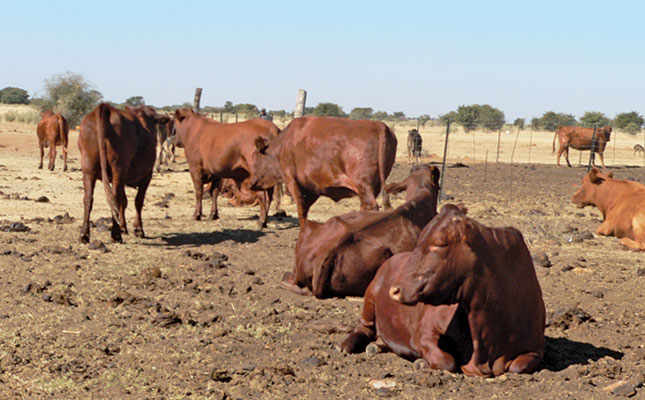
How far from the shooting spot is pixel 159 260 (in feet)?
30.8

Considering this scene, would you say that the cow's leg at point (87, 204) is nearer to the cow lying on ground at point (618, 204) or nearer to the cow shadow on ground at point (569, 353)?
the cow shadow on ground at point (569, 353)

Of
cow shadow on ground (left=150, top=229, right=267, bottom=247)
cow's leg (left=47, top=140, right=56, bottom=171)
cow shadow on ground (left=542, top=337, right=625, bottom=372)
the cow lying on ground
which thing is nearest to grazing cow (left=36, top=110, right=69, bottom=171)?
cow's leg (left=47, top=140, right=56, bottom=171)

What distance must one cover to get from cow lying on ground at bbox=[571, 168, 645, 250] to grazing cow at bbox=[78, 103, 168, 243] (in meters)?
6.70

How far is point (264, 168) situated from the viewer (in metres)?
11.7

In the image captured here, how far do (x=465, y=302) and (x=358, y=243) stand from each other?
247 centimetres

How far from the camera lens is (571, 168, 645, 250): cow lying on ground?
36.3ft

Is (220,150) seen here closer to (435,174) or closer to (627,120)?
(435,174)

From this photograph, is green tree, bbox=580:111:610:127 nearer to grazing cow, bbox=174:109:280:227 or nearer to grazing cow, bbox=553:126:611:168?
grazing cow, bbox=553:126:611:168

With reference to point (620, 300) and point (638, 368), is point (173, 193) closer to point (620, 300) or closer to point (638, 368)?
point (620, 300)

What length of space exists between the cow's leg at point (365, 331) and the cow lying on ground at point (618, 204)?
20.6ft

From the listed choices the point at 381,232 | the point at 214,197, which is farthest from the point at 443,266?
the point at 214,197

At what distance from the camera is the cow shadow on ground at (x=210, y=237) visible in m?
10.9

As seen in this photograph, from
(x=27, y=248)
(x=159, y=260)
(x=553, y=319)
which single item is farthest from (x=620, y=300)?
(x=27, y=248)

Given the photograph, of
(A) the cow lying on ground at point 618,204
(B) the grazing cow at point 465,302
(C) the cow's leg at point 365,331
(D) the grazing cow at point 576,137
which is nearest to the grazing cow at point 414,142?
(D) the grazing cow at point 576,137
